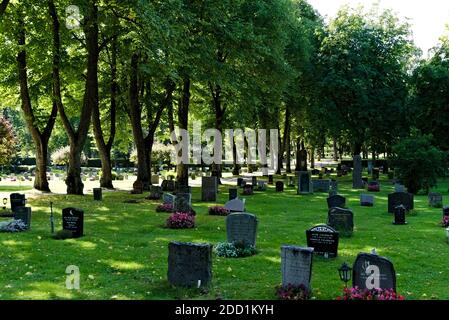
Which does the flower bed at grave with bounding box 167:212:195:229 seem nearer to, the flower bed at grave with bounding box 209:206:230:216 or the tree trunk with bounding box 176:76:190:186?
the flower bed at grave with bounding box 209:206:230:216

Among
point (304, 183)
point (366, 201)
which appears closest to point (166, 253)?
point (366, 201)

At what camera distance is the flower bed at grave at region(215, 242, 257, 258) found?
46.4ft

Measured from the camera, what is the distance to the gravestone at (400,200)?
23859mm

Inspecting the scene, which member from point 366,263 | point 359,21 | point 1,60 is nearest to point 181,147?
point 1,60

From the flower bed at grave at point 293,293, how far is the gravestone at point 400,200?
15.0 metres

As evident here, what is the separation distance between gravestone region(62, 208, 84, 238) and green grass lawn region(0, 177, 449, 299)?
0.50 metres

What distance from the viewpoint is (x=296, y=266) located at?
10492 millimetres

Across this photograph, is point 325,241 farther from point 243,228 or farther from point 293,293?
point 293,293

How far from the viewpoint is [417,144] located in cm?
3316

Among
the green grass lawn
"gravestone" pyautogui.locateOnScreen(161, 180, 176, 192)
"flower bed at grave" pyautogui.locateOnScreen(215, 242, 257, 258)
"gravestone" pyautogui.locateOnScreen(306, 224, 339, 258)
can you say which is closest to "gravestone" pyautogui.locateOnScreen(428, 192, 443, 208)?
the green grass lawn

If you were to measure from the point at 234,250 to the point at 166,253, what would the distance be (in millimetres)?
2003

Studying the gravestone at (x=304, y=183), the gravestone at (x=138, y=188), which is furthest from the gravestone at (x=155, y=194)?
the gravestone at (x=304, y=183)

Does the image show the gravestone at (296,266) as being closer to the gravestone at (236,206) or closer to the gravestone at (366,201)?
the gravestone at (236,206)
